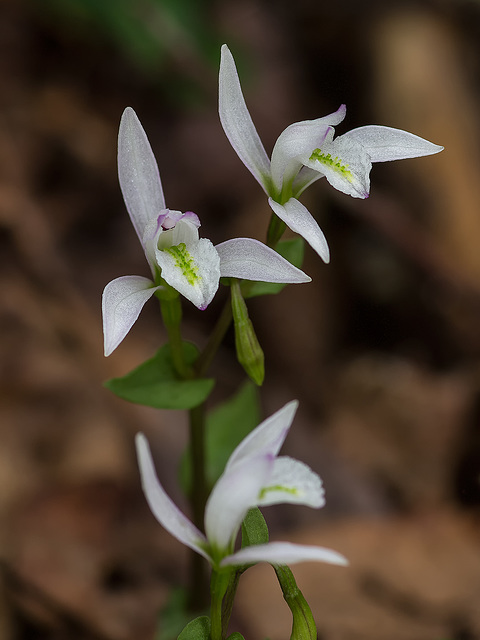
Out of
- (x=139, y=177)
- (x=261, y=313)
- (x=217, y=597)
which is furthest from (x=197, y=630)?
(x=261, y=313)

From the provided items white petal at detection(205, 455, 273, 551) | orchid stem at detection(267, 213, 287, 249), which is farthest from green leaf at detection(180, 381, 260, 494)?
white petal at detection(205, 455, 273, 551)

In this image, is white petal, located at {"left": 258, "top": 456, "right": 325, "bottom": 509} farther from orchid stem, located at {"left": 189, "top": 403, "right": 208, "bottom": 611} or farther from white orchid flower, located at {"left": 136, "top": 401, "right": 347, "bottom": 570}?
orchid stem, located at {"left": 189, "top": 403, "right": 208, "bottom": 611}

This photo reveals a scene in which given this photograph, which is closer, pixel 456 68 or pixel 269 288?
pixel 269 288

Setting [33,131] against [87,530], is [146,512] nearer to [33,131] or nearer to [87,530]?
[87,530]

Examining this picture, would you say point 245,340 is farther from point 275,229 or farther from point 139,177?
point 139,177

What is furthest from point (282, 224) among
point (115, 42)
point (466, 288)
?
point (115, 42)
